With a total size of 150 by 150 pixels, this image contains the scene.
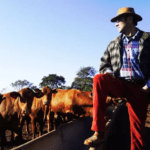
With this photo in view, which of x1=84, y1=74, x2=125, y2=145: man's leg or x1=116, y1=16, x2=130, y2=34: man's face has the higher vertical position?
x1=116, y1=16, x2=130, y2=34: man's face

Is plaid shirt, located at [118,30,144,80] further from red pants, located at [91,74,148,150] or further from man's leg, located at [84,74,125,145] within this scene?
man's leg, located at [84,74,125,145]

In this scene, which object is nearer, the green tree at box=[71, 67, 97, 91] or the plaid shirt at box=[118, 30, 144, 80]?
the plaid shirt at box=[118, 30, 144, 80]

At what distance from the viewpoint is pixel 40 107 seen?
939 cm

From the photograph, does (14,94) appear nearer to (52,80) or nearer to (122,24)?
(122,24)

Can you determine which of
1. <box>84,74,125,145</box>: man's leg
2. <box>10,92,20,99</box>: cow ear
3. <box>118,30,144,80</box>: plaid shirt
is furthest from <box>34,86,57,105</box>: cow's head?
<box>84,74,125,145</box>: man's leg

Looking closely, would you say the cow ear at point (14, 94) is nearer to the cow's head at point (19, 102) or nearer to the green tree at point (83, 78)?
the cow's head at point (19, 102)

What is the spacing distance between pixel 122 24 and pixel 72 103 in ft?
19.9

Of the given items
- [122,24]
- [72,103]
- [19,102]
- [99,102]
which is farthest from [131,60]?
[19,102]

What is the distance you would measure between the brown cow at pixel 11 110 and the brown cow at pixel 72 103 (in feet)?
4.70

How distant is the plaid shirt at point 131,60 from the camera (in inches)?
117

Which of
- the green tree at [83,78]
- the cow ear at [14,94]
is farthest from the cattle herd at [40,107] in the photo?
the green tree at [83,78]

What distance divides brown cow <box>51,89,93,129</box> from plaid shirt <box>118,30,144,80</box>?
5.25 meters

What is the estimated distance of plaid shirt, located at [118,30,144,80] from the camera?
2965mm

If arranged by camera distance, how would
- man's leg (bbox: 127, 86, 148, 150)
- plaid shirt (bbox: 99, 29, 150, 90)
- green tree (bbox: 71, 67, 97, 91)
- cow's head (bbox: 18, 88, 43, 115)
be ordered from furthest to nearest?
green tree (bbox: 71, 67, 97, 91) < cow's head (bbox: 18, 88, 43, 115) < plaid shirt (bbox: 99, 29, 150, 90) < man's leg (bbox: 127, 86, 148, 150)
